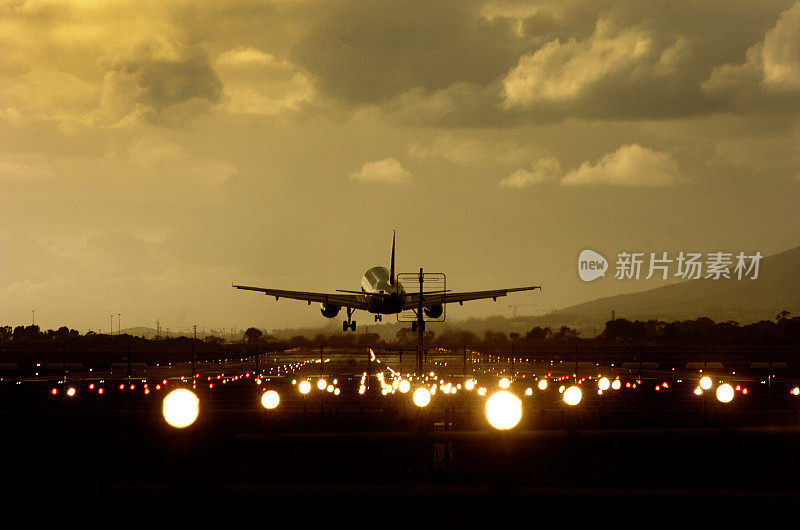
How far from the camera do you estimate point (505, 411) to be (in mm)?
7773

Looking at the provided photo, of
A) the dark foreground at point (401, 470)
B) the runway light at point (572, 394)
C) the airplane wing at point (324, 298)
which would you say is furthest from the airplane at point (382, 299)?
the runway light at point (572, 394)

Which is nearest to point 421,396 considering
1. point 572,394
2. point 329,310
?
point 572,394

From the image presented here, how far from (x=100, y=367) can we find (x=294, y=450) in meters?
81.7

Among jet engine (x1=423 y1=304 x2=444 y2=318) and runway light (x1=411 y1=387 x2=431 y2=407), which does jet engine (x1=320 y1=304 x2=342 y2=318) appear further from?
runway light (x1=411 y1=387 x2=431 y2=407)

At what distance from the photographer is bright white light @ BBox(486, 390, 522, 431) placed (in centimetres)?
776

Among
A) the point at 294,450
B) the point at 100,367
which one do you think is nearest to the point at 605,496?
the point at 294,450

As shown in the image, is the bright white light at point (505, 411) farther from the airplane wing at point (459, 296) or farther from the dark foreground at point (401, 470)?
the airplane wing at point (459, 296)

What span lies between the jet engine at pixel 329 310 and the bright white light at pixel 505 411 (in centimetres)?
6527

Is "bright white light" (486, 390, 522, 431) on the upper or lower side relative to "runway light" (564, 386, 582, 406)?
upper

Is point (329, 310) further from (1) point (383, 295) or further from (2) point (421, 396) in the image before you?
(2) point (421, 396)

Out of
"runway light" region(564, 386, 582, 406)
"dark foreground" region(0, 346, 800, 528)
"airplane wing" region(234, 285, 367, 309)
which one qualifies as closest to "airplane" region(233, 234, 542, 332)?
"airplane wing" region(234, 285, 367, 309)

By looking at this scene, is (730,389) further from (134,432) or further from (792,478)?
(134,432)

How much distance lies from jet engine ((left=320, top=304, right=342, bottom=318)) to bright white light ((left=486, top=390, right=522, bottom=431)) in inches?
2570

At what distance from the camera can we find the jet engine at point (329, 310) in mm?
72875
